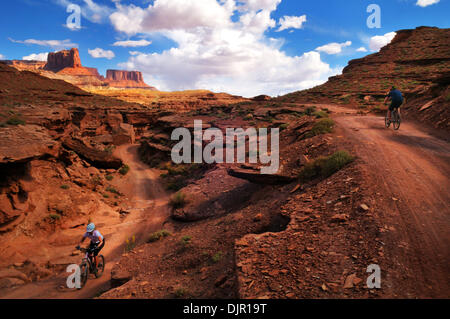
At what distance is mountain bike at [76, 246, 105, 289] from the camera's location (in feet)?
28.3

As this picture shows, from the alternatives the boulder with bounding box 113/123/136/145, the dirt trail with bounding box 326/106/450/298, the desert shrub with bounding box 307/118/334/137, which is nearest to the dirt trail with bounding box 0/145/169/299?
the boulder with bounding box 113/123/136/145

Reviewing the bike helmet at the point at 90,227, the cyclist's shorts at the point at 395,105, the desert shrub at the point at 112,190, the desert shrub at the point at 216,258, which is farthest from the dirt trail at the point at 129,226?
the cyclist's shorts at the point at 395,105

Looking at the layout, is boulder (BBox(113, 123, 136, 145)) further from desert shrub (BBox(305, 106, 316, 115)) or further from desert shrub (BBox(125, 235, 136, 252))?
desert shrub (BBox(305, 106, 316, 115))

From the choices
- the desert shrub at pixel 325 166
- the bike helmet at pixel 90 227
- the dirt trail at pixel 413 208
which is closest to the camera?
the dirt trail at pixel 413 208

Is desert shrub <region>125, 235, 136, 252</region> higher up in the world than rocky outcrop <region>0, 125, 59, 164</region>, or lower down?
lower down

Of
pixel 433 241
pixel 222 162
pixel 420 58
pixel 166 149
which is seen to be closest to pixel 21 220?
pixel 222 162

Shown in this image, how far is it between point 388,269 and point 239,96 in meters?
114

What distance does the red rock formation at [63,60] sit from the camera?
18161 cm

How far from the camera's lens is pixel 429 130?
11.8 m

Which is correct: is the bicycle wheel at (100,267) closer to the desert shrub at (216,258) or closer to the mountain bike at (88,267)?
the mountain bike at (88,267)

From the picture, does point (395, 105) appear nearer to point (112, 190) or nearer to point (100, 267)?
point (100, 267)

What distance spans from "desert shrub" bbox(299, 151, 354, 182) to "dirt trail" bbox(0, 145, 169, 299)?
8223 millimetres

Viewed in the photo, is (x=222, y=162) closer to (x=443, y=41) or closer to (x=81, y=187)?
(x=81, y=187)

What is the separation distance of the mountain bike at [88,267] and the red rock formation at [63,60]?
21735cm
